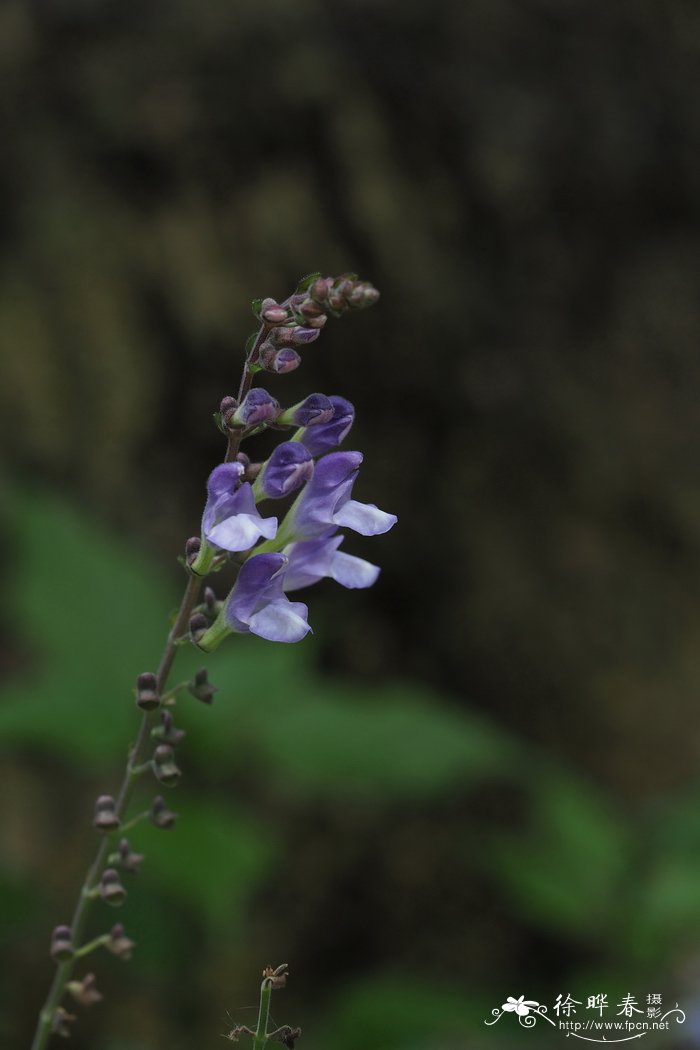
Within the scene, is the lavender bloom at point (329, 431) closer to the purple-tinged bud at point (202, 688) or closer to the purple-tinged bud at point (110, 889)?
the purple-tinged bud at point (202, 688)

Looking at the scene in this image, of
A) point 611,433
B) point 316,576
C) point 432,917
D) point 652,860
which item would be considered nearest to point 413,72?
point 611,433

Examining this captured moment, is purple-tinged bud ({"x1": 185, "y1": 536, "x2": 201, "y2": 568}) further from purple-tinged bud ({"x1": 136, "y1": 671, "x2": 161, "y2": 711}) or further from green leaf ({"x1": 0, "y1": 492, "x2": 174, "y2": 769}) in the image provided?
green leaf ({"x1": 0, "y1": 492, "x2": 174, "y2": 769})

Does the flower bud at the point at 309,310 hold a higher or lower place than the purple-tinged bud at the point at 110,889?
higher

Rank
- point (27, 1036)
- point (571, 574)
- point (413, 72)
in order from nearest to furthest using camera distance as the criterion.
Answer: point (27, 1036)
point (413, 72)
point (571, 574)

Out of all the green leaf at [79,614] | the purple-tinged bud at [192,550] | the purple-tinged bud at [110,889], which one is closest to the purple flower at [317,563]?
the purple-tinged bud at [192,550]

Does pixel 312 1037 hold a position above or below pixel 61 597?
below

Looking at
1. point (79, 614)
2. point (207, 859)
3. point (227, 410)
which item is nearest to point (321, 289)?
point (227, 410)

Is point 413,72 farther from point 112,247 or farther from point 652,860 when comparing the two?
point 652,860

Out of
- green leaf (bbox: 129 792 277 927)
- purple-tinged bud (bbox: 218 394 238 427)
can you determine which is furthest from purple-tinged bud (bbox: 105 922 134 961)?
green leaf (bbox: 129 792 277 927)
